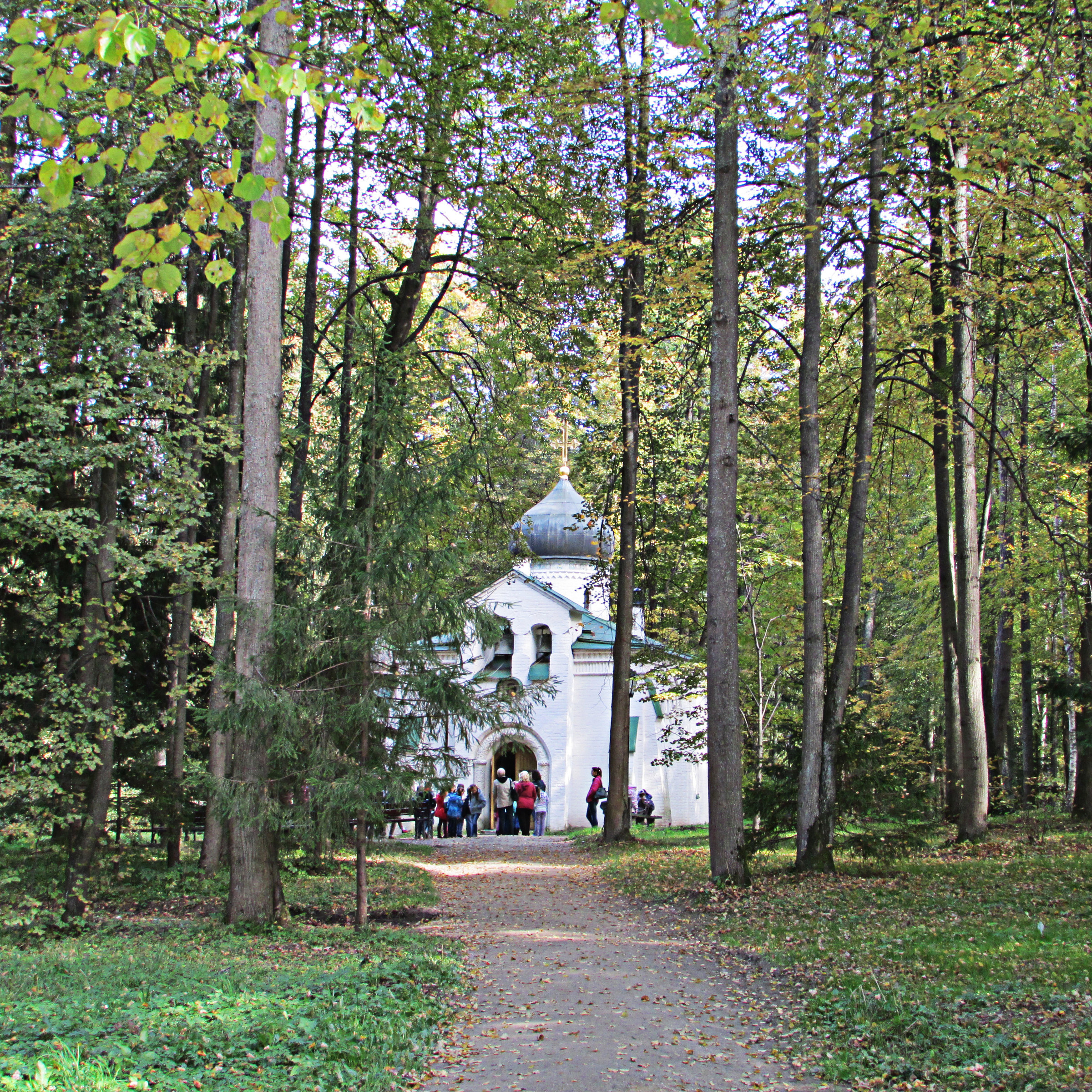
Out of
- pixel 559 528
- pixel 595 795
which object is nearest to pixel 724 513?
pixel 595 795

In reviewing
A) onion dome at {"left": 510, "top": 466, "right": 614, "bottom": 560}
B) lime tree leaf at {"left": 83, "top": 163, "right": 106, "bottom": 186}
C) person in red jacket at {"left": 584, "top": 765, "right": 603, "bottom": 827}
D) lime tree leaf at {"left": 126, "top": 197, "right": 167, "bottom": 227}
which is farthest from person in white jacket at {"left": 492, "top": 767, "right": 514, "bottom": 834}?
lime tree leaf at {"left": 83, "top": 163, "right": 106, "bottom": 186}

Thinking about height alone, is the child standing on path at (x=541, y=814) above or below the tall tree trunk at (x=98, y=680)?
below

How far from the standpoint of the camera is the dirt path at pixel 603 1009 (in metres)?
5.29

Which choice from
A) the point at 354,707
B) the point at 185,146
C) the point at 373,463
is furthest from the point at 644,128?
the point at 354,707

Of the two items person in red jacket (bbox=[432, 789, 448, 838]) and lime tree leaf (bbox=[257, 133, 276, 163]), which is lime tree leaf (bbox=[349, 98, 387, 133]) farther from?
person in red jacket (bbox=[432, 789, 448, 838])

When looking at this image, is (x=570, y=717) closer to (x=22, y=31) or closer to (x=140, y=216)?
(x=140, y=216)

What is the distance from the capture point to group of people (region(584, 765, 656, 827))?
25.2 metres

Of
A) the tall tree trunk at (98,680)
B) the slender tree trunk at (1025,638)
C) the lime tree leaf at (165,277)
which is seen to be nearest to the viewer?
the lime tree leaf at (165,277)

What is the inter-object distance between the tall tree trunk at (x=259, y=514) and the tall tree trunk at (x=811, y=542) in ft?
20.5

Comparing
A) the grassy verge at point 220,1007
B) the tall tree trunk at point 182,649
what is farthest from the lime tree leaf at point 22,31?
the tall tree trunk at point 182,649

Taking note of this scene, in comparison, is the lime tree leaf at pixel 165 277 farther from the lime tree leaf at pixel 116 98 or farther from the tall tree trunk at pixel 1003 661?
the tall tree trunk at pixel 1003 661

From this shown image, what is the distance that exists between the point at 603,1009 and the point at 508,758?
25.8 meters

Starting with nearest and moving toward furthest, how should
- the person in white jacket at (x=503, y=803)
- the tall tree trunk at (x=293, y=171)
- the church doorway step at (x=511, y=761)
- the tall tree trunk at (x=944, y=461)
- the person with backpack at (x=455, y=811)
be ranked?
the tall tree trunk at (x=293, y=171) → the tall tree trunk at (x=944, y=461) → the person with backpack at (x=455, y=811) → the person in white jacket at (x=503, y=803) → the church doorway step at (x=511, y=761)

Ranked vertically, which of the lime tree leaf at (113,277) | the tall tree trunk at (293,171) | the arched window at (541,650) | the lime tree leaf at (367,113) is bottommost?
the arched window at (541,650)
